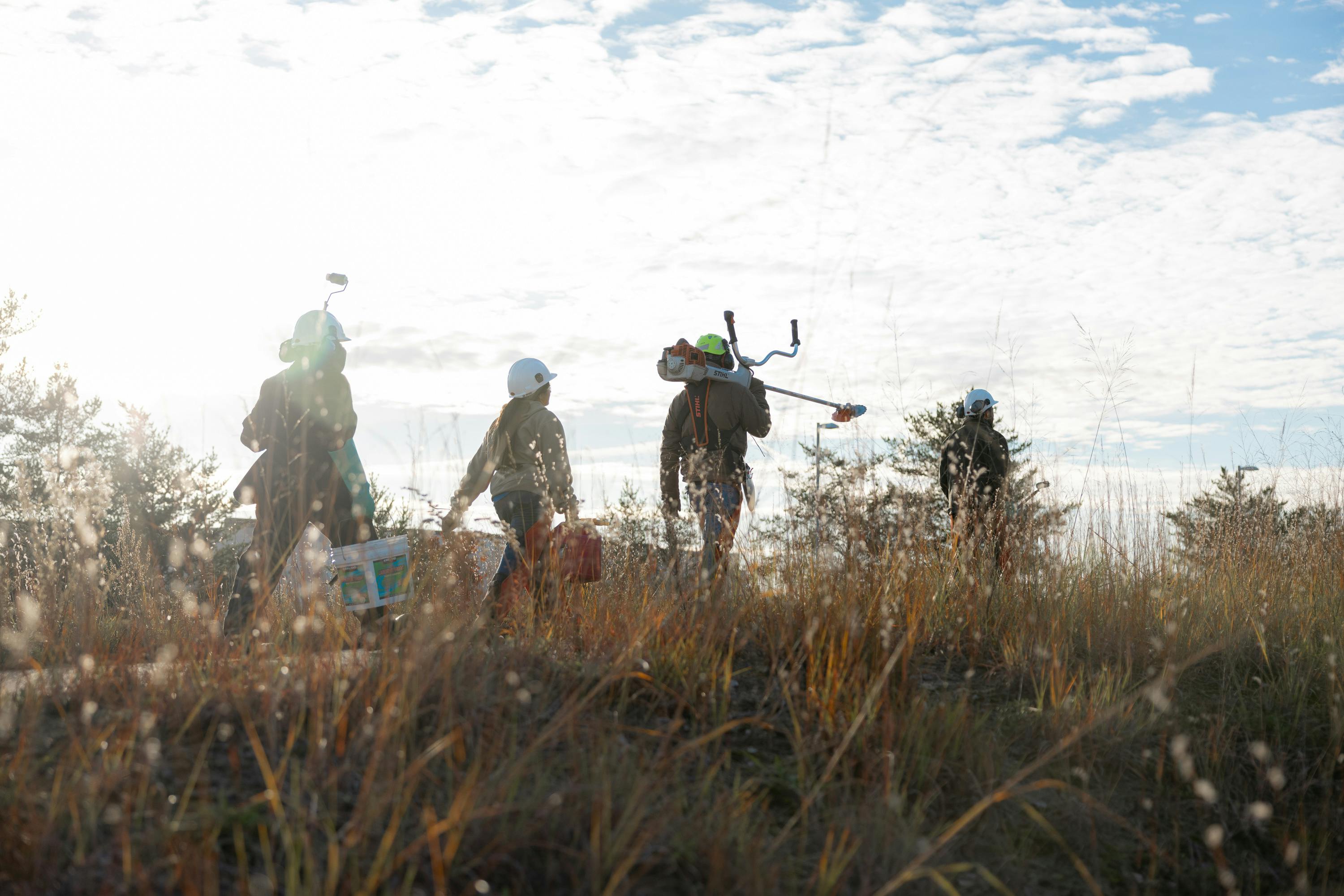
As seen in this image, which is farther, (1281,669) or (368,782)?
(1281,669)

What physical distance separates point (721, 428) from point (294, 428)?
2738 mm

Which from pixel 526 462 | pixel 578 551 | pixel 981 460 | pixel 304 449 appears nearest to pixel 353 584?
pixel 304 449

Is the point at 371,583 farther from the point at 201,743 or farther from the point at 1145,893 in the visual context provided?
the point at 1145,893

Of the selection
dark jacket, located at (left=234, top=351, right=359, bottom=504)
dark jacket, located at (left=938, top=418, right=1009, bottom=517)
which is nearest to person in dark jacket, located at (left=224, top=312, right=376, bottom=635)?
dark jacket, located at (left=234, top=351, right=359, bottom=504)

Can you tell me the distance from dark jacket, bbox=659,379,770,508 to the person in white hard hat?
94cm

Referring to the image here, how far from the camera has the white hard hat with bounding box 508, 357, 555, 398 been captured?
5.62 meters

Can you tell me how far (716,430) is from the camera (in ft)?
20.6

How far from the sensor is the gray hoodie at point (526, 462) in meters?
5.38

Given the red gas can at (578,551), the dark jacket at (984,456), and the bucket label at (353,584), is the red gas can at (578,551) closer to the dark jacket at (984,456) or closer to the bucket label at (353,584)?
the bucket label at (353,584)

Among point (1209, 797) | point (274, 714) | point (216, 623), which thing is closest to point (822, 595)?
point (1209, 797)

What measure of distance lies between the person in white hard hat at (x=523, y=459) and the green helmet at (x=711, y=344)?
1.24 m

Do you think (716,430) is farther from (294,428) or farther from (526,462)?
(294,428)

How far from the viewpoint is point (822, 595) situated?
12.3 feet

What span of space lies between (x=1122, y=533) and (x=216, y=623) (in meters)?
5.06
